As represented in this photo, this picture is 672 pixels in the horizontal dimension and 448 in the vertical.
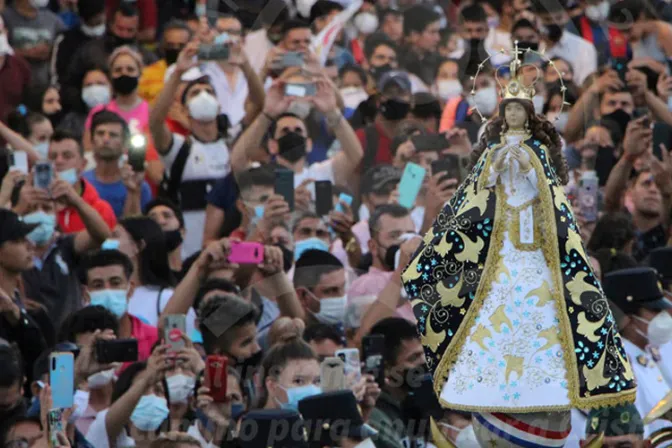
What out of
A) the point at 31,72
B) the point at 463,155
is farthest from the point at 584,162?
the point at 31,72

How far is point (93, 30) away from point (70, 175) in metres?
3.25

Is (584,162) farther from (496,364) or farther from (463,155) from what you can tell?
(496,364)

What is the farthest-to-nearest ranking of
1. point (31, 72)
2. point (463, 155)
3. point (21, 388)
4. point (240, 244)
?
point (31, 72) < point (463, 155) < point (240, 244) < point (21, 388)

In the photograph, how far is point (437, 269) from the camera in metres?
10.2

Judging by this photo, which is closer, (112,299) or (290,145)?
(112,299)

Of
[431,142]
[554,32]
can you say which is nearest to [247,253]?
[431,142]

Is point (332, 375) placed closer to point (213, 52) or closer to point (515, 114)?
point (515, 114)

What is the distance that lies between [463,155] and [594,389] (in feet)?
14.7

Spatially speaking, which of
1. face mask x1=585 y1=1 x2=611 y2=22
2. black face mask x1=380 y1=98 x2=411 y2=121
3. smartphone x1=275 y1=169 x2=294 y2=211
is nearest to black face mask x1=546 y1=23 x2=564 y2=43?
face mask x1=585 y1=1 x2=611 y2=22

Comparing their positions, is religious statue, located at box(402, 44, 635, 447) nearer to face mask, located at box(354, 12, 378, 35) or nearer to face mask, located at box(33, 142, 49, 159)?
face mask, located at box(33, 142, 49, 159)

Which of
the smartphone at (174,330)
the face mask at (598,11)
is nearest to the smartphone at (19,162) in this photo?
the smartphone at (174,330)

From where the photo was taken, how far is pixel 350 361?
441 inches

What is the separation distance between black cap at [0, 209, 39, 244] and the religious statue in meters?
3.10

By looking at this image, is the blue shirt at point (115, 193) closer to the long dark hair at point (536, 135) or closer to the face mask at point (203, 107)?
the face mask at point (203, 107)
